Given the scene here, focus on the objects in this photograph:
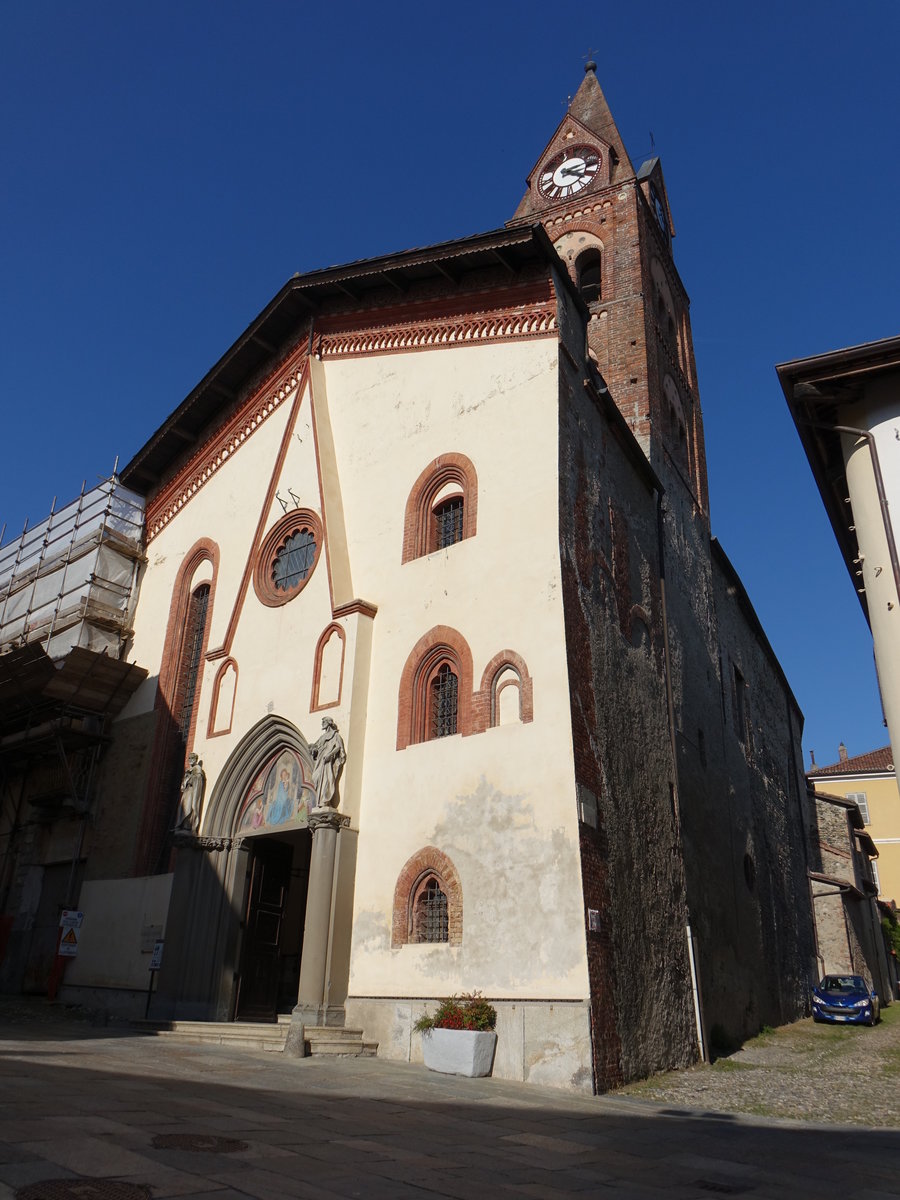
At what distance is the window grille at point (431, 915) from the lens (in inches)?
479

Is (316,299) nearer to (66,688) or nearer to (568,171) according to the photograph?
(66,688)

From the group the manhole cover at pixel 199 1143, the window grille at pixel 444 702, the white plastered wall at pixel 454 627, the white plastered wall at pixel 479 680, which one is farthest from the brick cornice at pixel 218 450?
the manhole cover at pixel 199 1143

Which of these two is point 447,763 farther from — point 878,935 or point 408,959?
point 878,935

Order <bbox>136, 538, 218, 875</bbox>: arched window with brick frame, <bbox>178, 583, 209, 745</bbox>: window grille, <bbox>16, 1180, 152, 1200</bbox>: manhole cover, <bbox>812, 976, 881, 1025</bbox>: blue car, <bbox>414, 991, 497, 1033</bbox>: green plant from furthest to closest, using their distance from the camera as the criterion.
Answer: <bbox>812, 976, 881, 1025</bbox>: blue car
<bbox>178, 583, 209, 745</bbox>: window grille
<bbox>136, 538, 218, 875</bbox>: arched window with brick frame
<bbox>414, 991, 497, 1033</bbox>: green plant
<bbox>16, 1180, 152, 1200</bbox>: manhole cover

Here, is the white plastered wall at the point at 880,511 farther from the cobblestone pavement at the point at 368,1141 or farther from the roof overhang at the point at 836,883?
the roof overhang at the point at 836,883

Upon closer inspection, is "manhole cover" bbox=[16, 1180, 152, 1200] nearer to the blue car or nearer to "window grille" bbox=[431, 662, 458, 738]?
"window grille" bbox=[431, 662, 458, 738]

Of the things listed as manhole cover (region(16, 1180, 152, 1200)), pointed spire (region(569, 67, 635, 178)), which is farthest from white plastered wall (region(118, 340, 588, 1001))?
pointed spire (region(569, 67, 635, 178))

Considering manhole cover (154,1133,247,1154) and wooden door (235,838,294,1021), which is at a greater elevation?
wooden door (235,838,294,1021)

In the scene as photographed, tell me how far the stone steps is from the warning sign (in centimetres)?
213

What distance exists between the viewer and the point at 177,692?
18.2 meters

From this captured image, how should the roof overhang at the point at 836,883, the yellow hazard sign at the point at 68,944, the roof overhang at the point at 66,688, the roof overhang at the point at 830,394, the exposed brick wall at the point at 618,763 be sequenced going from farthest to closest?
1. the roof overhang at the point at 836,883
2. the roof overhang at the point at 66,688
3. the yellow hazard sign at the point at 68,944
4. the exposed brick wall at the point at 618,763
5. the roof overhang at the point at 830,394

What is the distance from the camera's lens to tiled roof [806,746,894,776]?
4484 centimetres

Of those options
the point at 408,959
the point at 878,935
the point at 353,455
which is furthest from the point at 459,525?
the point at 878,935

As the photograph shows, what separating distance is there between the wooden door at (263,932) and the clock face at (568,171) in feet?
65.2
